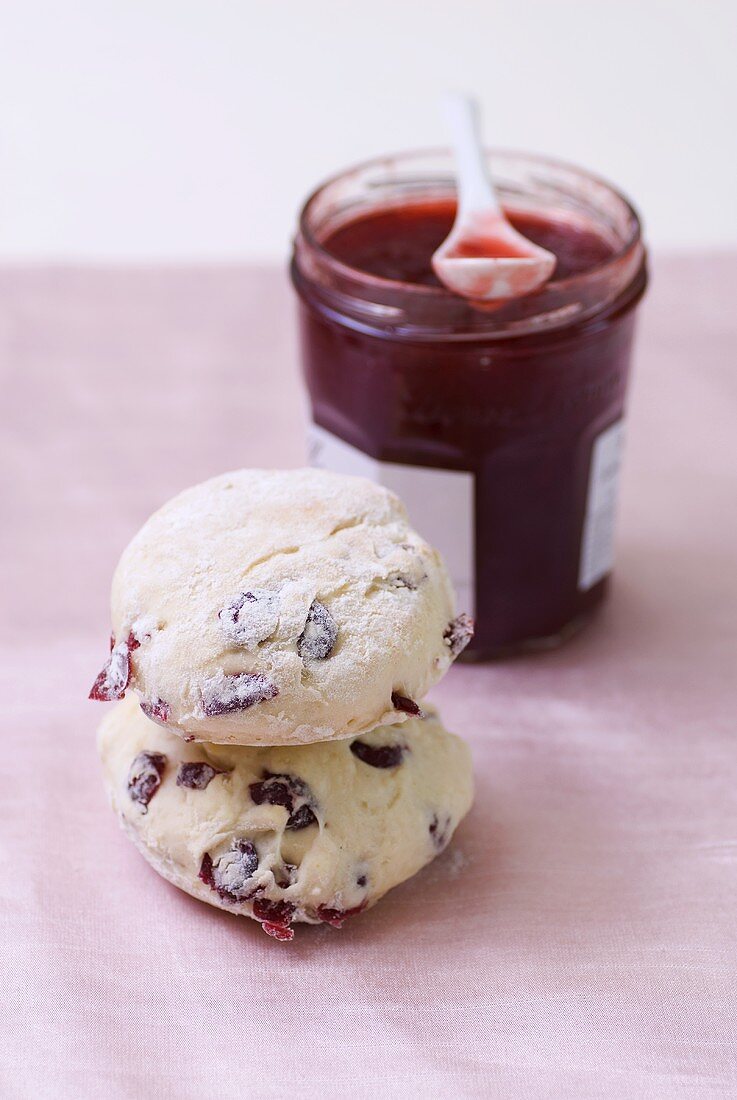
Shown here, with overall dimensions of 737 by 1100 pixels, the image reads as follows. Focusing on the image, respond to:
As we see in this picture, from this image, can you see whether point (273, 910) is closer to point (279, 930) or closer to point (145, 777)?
point (279, 930)

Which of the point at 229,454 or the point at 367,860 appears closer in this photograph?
the point at 367,860

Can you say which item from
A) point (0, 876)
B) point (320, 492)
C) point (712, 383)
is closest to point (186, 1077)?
point (0, 876)

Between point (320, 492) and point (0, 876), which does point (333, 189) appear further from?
point (0, 876)

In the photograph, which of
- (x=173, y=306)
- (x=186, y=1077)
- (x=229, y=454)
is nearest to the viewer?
(x=186, y=1077)

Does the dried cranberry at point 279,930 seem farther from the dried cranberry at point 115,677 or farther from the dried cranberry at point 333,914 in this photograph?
the dried cranberry at point 115,677

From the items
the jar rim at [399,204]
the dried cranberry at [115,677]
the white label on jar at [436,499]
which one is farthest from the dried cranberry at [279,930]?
the jar rim at [399,204]

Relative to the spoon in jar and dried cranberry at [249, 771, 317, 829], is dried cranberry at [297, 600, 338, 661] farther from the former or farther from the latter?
the spoon in jar

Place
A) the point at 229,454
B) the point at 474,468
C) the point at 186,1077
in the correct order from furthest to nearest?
1. the point at 229,454
2. the point at 474,468
3. the point at 186,1077

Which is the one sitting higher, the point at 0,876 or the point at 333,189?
the point at 333,189
